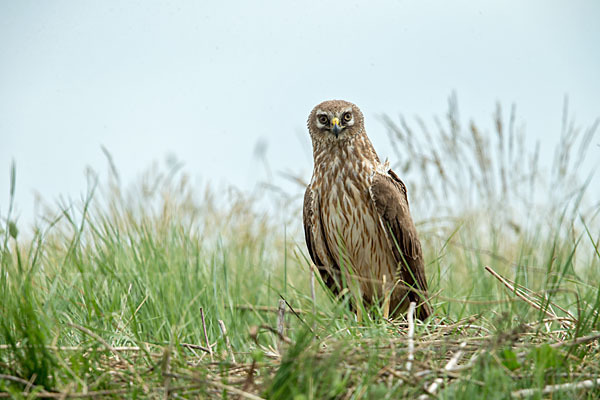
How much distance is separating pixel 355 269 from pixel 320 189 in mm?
570

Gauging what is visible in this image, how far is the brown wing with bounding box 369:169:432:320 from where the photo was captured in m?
3.58

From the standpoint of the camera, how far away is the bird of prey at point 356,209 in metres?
3.63

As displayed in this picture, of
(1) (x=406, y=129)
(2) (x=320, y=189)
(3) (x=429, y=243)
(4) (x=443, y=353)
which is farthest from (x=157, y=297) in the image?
(1) (x=406, y=129)

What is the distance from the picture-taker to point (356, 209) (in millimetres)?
3672

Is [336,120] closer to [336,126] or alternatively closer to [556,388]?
[336,126]

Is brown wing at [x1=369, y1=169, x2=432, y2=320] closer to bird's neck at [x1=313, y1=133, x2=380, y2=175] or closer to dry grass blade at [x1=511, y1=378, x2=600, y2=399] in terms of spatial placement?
bird's neck at [x1=313, y1=133, x2=380, y2=175]

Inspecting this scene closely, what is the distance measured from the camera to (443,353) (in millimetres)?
2180

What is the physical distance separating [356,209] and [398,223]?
0.28 meters

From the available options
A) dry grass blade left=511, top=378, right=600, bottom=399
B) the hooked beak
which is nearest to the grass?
dry grass blade left=511, top=378, right=600, bottom=399

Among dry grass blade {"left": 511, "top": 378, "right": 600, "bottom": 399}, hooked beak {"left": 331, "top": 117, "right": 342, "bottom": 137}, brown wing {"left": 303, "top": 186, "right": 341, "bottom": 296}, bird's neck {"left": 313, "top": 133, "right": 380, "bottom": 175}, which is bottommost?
dry grass blade {"left": 511, "top": 378, "right": 600, "bottom": 399}

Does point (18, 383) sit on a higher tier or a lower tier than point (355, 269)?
higher

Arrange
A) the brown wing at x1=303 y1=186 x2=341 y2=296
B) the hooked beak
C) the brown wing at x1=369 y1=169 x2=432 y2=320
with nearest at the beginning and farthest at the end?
the brown wing at x1=369 y1=169 x2=432 y2=320, the hooked beak, the brown wing at x1=303 y1=186 x2=341 y2=296


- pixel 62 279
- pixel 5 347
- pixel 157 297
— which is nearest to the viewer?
pixel 5 347

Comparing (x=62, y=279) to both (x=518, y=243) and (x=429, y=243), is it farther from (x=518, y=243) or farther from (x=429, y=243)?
(x=518, y=243)
